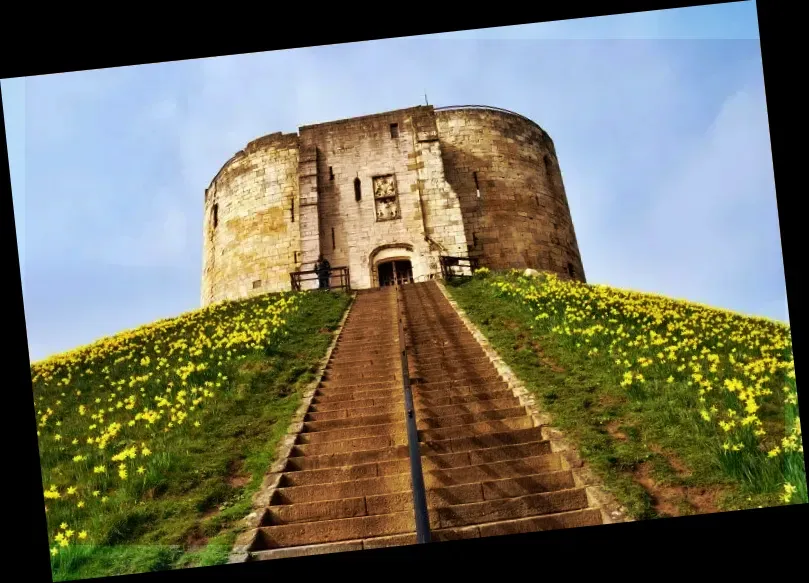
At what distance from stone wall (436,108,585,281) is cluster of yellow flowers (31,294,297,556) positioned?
35.3ft

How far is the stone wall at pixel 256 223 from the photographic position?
22.3m

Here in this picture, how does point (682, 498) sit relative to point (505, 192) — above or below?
below

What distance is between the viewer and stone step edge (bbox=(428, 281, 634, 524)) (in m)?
4.34

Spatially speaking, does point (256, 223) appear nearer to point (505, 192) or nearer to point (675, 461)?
point (505, 192)

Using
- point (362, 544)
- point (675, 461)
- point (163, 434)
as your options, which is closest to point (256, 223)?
point (163, 434)

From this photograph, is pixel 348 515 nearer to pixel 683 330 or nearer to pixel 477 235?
pixel 683 330

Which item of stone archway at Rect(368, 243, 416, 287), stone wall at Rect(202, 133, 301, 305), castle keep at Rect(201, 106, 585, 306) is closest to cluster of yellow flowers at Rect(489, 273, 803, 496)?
stone archway at Rect(368, 243, 416, 287)

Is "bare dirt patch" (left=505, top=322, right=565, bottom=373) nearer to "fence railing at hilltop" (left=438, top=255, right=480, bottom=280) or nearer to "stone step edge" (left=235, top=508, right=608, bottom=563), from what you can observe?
"stone step edge" (left=235, top=508, right=608, bottom=563)

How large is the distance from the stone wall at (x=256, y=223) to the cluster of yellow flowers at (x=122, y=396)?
29.3ft

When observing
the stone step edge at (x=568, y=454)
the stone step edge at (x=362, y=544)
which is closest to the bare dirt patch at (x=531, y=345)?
the stone step edge at (x=568, y=454)

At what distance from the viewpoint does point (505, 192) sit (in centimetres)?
2277

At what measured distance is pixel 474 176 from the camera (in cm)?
2288

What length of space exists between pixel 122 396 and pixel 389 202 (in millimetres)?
14132

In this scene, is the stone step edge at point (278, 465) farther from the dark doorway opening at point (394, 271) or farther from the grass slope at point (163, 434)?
the dark doorway opening at point (394, 271)
